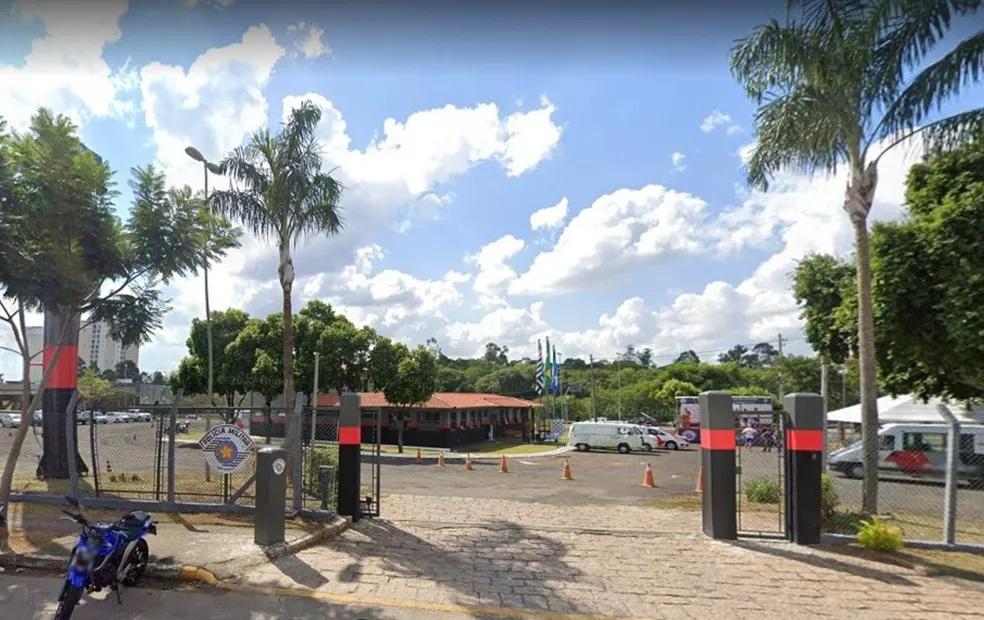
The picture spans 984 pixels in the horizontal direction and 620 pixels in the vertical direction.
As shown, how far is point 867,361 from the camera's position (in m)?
9.99

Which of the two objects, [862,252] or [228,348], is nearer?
[862,252]

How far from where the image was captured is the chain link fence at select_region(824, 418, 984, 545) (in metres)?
8.37

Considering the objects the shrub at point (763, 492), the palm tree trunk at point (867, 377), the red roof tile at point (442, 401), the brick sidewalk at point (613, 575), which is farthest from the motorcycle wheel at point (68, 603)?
the red roof tile at point (442, 401)

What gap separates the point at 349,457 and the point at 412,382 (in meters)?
21.9

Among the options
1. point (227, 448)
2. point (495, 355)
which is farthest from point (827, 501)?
point (495, 355)

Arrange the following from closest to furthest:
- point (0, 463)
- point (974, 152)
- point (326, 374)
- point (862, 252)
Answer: point (862, 252)
point (974, 152)
point (0, 463)
point (326, 374)

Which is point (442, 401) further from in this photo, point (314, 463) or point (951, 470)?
point (951, 470)

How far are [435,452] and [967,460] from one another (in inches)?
952

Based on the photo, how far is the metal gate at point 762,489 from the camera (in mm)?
8781

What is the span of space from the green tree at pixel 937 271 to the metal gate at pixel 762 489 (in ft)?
10.1

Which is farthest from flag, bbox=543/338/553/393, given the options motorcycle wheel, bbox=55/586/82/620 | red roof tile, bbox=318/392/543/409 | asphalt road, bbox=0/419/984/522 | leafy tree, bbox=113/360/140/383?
leafy tree, bbox=113/360/140/383

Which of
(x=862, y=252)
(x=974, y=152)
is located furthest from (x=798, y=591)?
(x=974, y=152)

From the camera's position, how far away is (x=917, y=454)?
1368cm

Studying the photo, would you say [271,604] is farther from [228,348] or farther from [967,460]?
[228,348]
